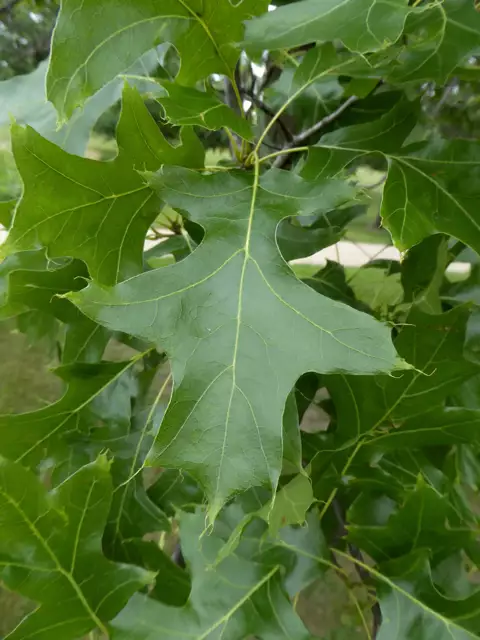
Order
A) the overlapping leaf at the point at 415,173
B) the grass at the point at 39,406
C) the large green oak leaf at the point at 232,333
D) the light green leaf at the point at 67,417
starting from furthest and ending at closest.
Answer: the grass at the point at 39,406, the light green leaf at the point at 67,417, the overlapping leaf at the point at 415,173, the large green oak leaf at the point at 232,333

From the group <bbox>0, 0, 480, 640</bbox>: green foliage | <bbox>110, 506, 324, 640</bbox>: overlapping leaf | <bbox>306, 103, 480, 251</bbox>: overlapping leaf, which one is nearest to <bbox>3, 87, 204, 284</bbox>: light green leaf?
<bbox>0, 0, 480, 640</bbox>: green foliage

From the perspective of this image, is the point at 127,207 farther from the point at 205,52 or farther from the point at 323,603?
the point at 323,603

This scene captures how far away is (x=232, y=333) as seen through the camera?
0.32 metres

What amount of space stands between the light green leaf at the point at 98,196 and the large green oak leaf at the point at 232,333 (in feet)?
0.12

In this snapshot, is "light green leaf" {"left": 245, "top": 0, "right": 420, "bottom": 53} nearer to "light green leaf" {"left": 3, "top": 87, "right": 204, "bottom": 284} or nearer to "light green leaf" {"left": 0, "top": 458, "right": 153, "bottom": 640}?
"light green leaf" {"left": 3, "top": 87, "right": 204, "bottom": 284}

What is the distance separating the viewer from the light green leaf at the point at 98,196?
1.16ft

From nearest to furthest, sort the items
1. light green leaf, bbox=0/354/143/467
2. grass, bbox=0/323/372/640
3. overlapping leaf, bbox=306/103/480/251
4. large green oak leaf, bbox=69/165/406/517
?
large green oak leaf, bbox=69/165/406/517, overlapping leaf, bbox=306/103/480/251, light green leaf, bbox=0/354/143/467, grass, bbox=0/323/372/640

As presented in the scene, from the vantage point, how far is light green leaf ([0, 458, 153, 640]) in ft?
1.21

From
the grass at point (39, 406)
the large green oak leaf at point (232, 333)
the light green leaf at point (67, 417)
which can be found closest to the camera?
the large green oak leaf at point (232, 333)

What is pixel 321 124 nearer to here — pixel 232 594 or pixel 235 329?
pixel 235 329

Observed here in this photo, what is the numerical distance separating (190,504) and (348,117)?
1.26 ft

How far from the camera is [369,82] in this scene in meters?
0.43

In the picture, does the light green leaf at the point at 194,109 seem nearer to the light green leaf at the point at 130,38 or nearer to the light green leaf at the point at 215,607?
the light green leaf at the point at 130,38

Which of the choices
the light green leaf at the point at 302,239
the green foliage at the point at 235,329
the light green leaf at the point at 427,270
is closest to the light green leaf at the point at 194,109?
the green foliage at the point at 235,329
